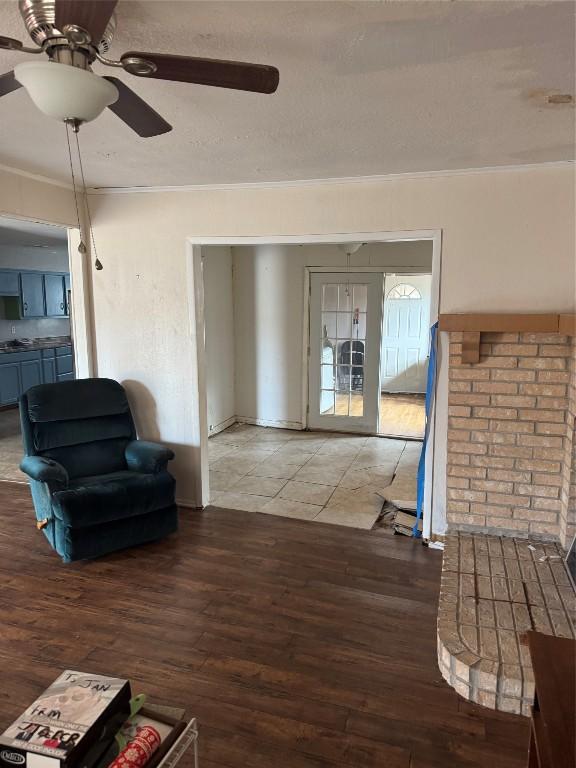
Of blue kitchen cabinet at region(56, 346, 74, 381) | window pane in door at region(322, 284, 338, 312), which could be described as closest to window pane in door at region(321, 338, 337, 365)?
window pane in door at region(322, 284, 338, 312)

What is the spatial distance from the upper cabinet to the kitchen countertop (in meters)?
0.39

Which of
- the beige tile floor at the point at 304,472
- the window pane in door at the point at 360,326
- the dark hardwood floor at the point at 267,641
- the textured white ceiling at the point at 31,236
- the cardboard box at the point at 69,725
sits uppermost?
the textured white ceiling at the point at 31,236

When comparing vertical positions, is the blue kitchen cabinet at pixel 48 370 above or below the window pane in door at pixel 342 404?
above

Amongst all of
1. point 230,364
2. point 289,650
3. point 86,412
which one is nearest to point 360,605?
point 289,650

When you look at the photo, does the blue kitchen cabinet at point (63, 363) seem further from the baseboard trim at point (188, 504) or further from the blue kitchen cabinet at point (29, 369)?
the baseboard trim at point (188, 504)

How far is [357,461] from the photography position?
5.07 meters

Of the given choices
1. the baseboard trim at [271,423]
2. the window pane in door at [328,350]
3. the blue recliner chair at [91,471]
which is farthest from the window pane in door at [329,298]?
the blue recliner chair at [91,471]

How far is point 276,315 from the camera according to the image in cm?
A: 607

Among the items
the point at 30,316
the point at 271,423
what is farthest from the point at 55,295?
the point at 271,423

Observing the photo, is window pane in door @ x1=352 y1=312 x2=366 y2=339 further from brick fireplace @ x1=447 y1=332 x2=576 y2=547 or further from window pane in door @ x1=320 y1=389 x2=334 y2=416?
brick fireplace @ x1=447 y1=332 x2=576 y2=547

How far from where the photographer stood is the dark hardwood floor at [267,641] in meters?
1.89

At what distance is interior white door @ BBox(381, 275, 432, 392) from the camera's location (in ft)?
26.8

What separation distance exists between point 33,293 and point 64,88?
23.1 feet

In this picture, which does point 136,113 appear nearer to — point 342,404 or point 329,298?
point 329,298
